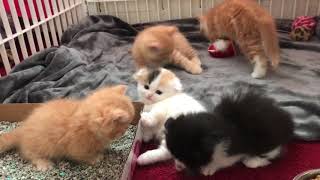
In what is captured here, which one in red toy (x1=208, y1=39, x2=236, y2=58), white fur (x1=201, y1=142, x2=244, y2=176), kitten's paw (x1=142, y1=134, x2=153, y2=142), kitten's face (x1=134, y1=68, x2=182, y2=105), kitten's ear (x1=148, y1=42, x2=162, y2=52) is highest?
kitten's ear (x1=148, y1=42, x2=162, y2=52)

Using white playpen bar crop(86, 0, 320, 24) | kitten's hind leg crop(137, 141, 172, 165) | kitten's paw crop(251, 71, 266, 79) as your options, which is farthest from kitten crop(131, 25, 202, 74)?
white playpen bar crop(86, 0, 320, 24)

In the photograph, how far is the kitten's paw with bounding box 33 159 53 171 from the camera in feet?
3.79

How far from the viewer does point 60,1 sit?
242cm

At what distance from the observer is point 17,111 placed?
145cm

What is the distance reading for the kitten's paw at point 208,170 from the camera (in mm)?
1020

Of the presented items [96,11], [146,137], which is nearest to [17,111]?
[146,137]

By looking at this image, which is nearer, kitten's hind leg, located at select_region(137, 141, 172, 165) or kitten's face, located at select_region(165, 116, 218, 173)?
kitten's face, located at select_region(165, 116, 218, 173)

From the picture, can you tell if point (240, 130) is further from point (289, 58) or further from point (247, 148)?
point (289, 58)

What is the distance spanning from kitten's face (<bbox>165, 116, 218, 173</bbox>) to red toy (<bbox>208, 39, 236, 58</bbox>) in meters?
1.22

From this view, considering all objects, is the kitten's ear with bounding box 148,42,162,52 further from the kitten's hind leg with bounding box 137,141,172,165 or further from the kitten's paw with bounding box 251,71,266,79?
the kitten's hind leg with bounding box 137,141,172,165

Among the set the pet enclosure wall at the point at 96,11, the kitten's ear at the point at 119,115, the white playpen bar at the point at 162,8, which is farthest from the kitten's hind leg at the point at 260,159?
the white playpen bar at the point at 162,8

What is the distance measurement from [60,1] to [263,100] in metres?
1.85

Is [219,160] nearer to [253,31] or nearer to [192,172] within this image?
[192,172]

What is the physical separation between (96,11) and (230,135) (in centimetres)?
231
